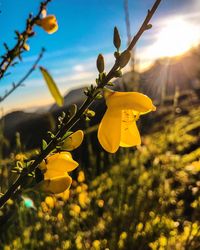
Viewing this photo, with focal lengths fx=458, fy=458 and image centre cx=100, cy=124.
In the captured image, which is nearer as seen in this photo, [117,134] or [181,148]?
[117,134]

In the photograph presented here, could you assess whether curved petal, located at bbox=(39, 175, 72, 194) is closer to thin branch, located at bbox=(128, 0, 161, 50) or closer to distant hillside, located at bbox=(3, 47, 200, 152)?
thin branch, located at bbox=(128, 0, 161, 50)

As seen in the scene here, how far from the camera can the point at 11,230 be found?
378 centimetres

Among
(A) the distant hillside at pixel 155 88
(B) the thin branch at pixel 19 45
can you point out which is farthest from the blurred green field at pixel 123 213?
(A) the distant hillside at pixel 155 88

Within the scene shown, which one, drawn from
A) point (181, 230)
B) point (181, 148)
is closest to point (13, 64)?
point (181, 230)

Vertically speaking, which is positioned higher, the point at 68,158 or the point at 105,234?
the point at 68,158

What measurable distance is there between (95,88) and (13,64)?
24.6 inches

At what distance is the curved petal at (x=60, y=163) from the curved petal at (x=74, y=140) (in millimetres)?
30

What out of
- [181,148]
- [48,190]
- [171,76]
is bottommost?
[171,76]

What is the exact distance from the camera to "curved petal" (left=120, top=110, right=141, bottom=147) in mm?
1412

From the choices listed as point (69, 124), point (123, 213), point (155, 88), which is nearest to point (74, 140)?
point (69, 124)

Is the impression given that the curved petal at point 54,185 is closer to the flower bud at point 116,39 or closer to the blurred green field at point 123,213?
the flower bud at point 116,39

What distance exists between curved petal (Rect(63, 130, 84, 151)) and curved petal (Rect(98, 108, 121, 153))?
0.07 metres

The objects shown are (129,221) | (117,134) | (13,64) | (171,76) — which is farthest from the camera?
(171,76)

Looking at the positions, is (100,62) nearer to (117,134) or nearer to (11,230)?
(117,134)
